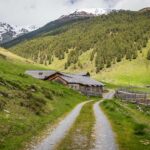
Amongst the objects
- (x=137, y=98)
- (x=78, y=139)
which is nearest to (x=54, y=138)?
(x=78, y=139)

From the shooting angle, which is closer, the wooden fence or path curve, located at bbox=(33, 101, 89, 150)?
path curve, located at bbox=(33, 101, 89, 150)

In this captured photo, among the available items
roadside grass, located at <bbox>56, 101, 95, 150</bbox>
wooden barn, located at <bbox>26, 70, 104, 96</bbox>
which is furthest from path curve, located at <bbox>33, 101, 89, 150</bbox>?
wooden barn, located at <bbox>26, 70, 104, 96</bbox>

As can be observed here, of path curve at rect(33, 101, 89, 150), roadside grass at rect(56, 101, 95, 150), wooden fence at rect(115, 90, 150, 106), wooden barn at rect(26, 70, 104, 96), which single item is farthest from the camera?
wooden barn at rect(26, 70, 104, 96)

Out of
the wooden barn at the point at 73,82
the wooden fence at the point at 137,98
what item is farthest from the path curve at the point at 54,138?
the wooden barn at the point at 73,82

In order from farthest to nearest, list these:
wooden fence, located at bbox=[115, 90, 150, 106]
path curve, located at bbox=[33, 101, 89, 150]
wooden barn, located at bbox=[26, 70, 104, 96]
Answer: wooden barn, located at bbox=[26, 70, 104, 96] → wooden fence, located at bbox=[115, 90, 150, 106] → path curve, located at bbox=[33, 101, 89, 150]

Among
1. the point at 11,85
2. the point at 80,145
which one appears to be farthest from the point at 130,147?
the point at 11,85

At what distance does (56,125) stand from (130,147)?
44.3 feet

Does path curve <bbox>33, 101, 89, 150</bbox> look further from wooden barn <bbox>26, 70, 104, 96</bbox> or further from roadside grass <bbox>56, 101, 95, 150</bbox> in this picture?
wooden barn <bbox>26, 70, 104, 96</bbox>

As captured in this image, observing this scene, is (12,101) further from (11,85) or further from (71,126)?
(11,85)

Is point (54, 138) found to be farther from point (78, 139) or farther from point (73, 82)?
point (73, 82)

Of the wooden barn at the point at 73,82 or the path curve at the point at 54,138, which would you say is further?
the wooden barn at the point at 73,82

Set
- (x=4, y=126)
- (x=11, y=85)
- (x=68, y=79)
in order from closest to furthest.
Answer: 1. (x=4, y=126)
2. (x=11, y=85)
3. (x=68, y=79)

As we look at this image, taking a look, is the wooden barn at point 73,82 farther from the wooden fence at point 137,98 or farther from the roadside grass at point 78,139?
the roadside grass at point 78,139

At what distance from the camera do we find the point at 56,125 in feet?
128
